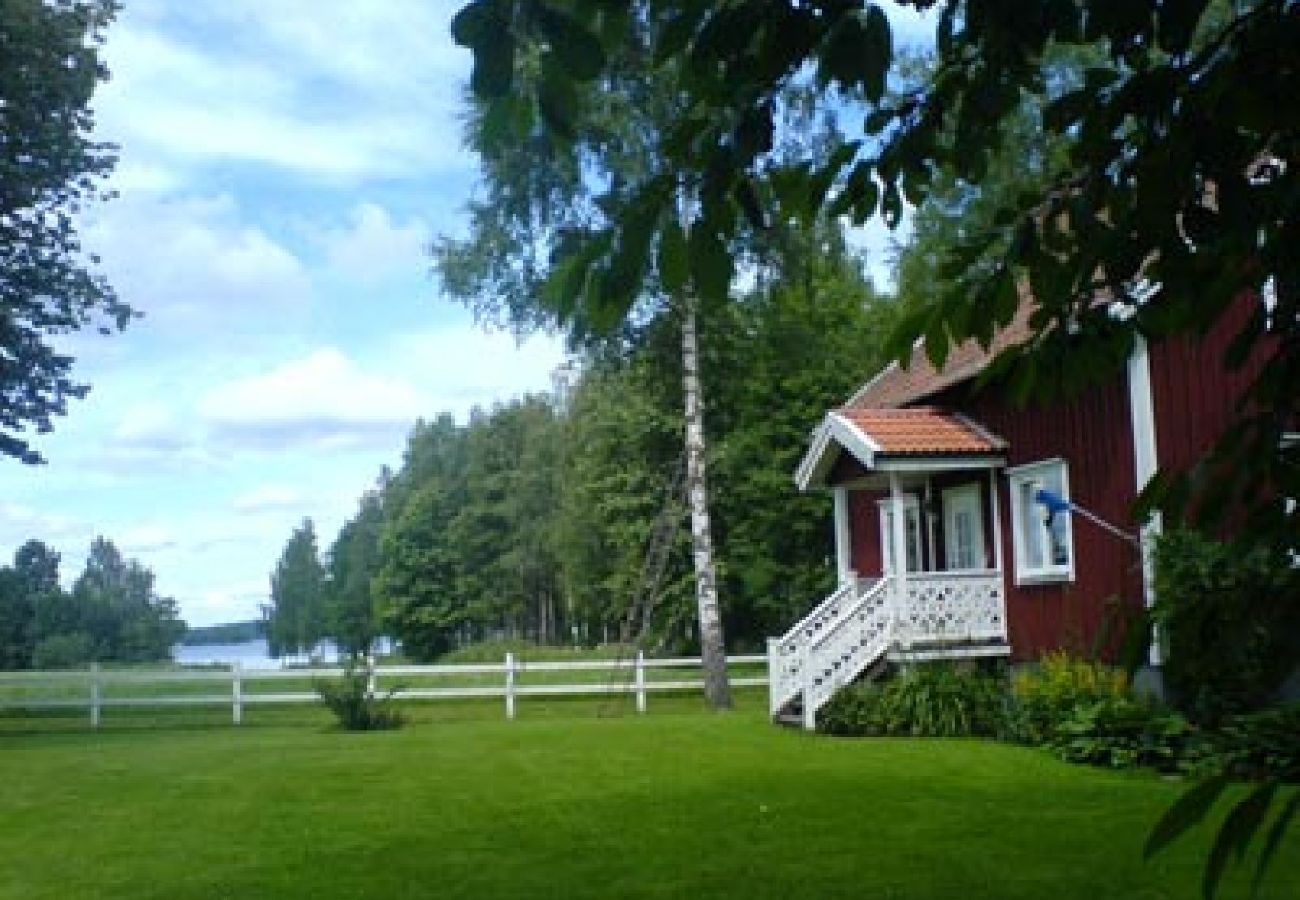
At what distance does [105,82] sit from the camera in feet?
81.4

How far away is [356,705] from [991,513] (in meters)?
9.30

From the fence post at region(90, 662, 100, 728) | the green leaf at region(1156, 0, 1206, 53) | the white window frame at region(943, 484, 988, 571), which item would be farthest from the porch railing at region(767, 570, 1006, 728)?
the green leaf at region(1156, 0, 1206, 53)

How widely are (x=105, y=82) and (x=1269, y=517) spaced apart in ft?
83.8

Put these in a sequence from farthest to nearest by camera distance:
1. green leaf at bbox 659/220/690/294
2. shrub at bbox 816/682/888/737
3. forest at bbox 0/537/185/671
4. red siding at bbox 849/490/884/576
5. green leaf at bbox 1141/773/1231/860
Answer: forest at bbox 0/537/185/671 < red siding at bbox 849/490/884/576 < shrub at bbox 816/682/888/737 < green leaf at bbox 659/220/690/294 < green leaf at bbox 1141/773/1231/860

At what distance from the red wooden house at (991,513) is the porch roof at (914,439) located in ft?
0.07

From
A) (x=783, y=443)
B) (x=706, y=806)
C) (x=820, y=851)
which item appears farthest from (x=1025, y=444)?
(x=783, y=443)

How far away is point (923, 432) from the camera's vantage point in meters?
17.8

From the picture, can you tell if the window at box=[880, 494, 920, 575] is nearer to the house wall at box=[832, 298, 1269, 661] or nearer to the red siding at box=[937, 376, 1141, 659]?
the house wall at box=[832, 298, 1269, 661]

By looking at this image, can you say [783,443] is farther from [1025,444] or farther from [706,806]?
[706,806]

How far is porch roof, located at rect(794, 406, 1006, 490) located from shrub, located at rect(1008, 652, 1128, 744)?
317cm

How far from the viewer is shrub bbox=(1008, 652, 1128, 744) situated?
14.0 meters

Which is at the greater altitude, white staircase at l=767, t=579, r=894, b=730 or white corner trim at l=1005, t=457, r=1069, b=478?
white corner trim at l=1005, t=457, r=1069, b=478

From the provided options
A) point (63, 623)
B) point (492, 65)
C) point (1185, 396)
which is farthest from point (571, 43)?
point (63, 623)

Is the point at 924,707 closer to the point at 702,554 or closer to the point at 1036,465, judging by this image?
the point at 1036,465
